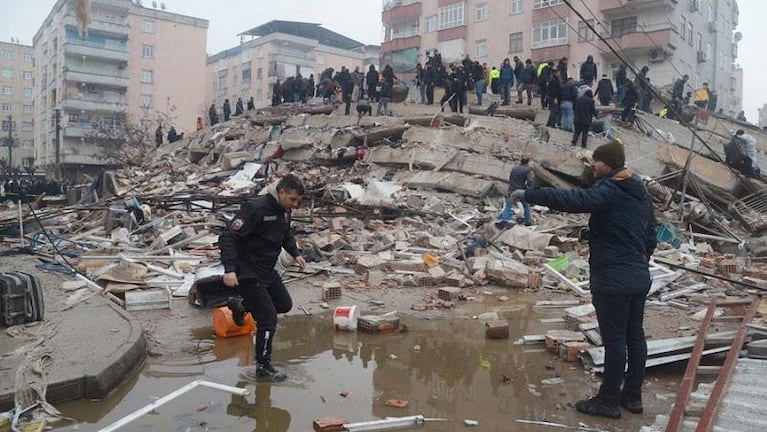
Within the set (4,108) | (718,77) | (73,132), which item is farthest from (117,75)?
(718,77)

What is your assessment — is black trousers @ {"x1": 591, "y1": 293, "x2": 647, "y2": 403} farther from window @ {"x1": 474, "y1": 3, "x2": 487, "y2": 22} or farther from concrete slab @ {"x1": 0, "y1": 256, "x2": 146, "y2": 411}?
window @ {"x1": 474, "y1": 3, "x2": 487, "y2": 22}

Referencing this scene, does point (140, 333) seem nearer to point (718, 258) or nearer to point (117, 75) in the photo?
point (718, 258)

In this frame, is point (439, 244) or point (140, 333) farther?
point (439, 244)

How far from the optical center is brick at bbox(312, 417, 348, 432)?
137 inches

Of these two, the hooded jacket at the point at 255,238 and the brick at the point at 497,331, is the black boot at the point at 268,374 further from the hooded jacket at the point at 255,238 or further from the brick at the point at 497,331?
the brick at the point at 497,331

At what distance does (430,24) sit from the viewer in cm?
4722

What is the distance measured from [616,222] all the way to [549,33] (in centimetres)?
3913

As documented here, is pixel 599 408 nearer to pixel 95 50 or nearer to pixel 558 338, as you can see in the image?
pixel 558 338

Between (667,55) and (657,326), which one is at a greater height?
(667,55)

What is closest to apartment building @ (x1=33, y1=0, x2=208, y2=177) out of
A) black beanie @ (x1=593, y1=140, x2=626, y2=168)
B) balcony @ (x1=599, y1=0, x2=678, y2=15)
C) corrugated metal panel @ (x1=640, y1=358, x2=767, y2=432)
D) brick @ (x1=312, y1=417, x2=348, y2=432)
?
balcony @ (x1=599, y1=0, x2=678, y2=15)

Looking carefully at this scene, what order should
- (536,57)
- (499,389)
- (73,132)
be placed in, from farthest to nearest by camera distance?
(73,132), (536,57), (499,389)

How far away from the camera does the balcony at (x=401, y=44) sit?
4762cm

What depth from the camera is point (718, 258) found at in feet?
34.5

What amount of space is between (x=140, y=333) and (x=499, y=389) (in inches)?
120
